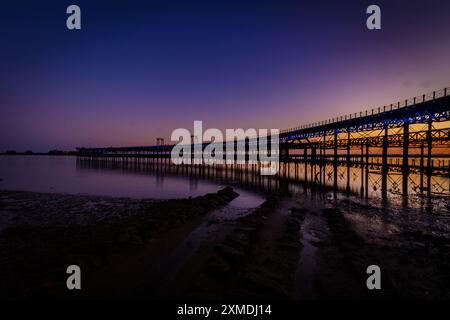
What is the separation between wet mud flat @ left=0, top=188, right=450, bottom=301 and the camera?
4.61 m

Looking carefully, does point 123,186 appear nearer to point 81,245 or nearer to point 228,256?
point 81,245

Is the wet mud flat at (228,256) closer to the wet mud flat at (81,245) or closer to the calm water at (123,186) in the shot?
the wet mud flat at (81,245)

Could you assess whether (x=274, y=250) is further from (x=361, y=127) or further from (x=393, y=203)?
(x=361, y=127)

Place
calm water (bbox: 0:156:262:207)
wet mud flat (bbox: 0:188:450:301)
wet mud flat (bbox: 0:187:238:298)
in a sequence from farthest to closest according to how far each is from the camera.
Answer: calm water (bbox: 0:156:262:207) < wet mud flat (bbox: 0:187:238:298) < wet mud flat (bbox: 0:188:450:301)

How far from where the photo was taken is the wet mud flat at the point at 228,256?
4.61 m

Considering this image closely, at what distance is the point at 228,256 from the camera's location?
232 inches

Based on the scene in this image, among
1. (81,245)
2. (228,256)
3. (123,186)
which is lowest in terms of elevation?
(123,186)

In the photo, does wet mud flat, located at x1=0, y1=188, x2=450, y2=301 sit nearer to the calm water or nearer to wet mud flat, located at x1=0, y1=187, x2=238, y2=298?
wet mud flat, located at x1=0, y1=187, x2=238, y2=298

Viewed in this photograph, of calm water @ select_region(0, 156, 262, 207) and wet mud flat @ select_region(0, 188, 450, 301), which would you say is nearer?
wet mud flat @ select_region(0, 188, 450, 301)

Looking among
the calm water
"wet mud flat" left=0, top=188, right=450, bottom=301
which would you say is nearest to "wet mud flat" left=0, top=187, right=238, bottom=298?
"wet mud flat" left=0, top=188, right=450, bottom=301

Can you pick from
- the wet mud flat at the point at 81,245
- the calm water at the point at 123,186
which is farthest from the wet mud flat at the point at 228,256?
the calm water at the point at 123,186

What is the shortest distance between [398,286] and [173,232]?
743cm

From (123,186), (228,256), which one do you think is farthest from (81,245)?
(123,186)

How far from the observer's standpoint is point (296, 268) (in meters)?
5.68
